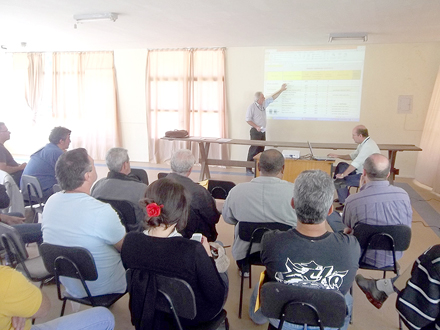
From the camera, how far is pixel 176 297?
4.31 feet

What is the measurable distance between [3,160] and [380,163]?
3.75 m

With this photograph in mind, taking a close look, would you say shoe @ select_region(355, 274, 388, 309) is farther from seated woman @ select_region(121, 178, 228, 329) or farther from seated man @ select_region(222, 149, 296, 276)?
seated woman @ select_region(121, 178, 228, 329)

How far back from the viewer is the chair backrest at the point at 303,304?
1.21 m

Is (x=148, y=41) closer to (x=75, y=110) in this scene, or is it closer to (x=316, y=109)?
(x=75, y=110)

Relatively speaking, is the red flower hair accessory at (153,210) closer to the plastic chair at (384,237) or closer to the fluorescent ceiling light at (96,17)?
the plastic chair at (384,237)

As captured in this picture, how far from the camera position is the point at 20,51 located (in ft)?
24.2

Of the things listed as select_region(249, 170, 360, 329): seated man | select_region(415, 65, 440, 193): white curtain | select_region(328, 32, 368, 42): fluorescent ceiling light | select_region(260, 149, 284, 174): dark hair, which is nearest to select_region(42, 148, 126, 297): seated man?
select_region(249, 170, 360, 329): seated man

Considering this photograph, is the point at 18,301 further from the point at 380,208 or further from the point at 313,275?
the point at 380,208

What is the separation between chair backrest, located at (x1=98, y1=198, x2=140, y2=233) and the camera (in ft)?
7.02

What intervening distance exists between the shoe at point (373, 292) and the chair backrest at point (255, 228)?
691mm

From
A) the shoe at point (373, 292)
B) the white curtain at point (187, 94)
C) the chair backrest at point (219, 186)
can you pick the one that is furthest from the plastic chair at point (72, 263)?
the white curtain at point (187, 94)

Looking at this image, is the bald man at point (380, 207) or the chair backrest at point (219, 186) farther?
the chair backrest at point (219, 186)

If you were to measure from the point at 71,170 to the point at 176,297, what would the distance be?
895mm

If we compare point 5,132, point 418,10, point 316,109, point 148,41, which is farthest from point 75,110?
point 418,10
